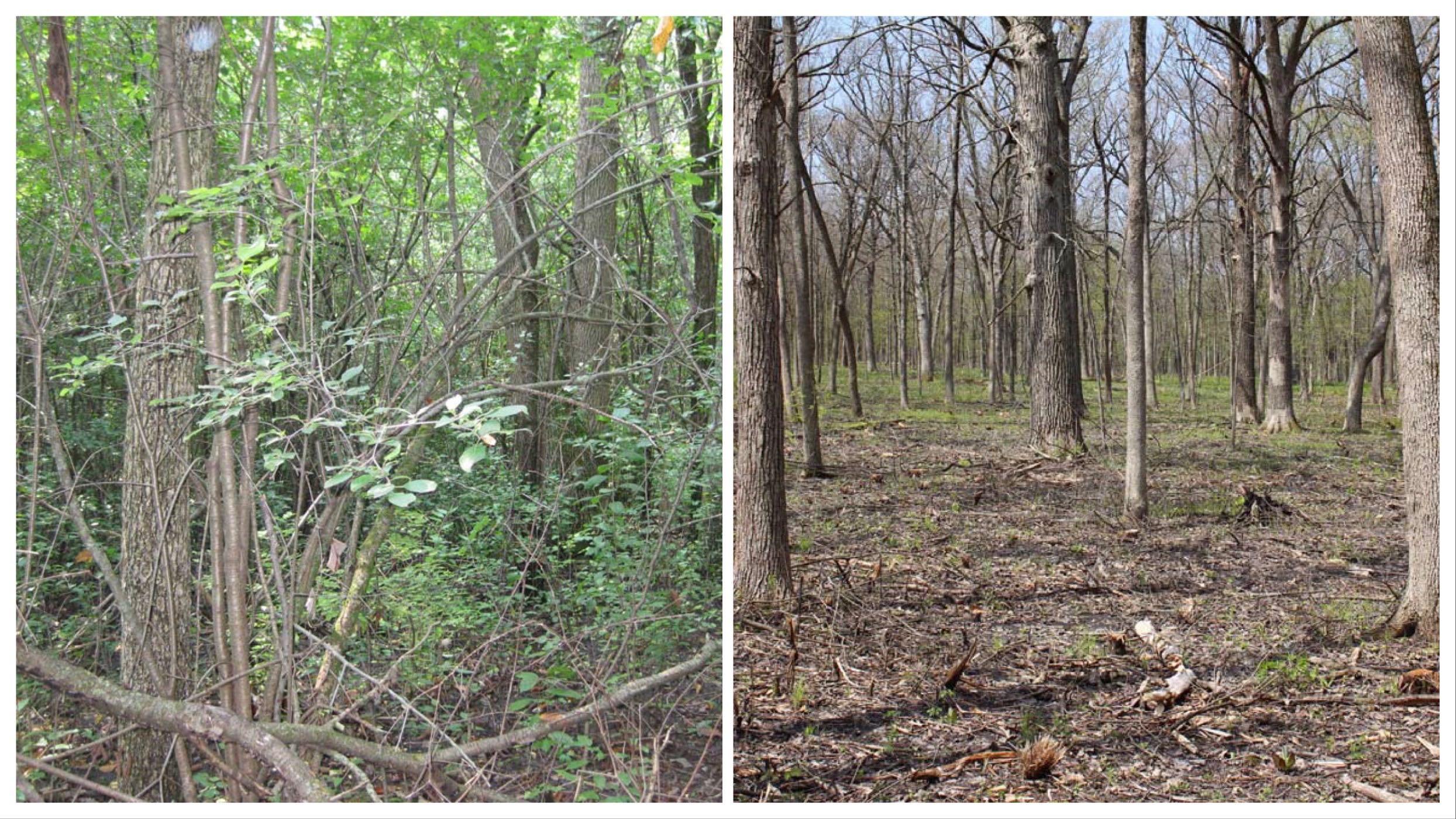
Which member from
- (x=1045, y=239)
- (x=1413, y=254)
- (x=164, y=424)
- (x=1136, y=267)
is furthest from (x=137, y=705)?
(x=1045, y=239)

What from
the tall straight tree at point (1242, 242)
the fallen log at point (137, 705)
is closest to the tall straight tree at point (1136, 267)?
the tall straight tree at point (1242, 242)

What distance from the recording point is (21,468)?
72.4 inches

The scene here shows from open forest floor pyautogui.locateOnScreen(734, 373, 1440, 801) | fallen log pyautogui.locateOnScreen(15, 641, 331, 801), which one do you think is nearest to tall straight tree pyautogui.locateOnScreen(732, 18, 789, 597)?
open forest floor pyautogui.locateOnScreen(734, 373, 1440, 801)

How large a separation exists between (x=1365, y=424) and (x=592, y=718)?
23.4ft

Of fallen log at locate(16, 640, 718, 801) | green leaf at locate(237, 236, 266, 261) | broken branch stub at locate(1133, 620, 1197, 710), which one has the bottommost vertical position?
broken branch stub at locate(1133, 620, 1197, 710)

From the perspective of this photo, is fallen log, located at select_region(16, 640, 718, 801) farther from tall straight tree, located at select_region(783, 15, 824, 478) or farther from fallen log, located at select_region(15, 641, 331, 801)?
tall straight tree, located at select_region(783, 15, 824, 478)

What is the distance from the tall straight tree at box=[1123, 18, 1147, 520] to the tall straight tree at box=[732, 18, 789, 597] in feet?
5.09

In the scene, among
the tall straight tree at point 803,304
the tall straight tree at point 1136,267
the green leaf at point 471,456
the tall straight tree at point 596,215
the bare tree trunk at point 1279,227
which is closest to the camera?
the green leaf at point 471,456

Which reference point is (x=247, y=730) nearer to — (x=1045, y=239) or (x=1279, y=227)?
(x=1045, y=239)

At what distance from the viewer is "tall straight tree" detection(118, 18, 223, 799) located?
6.01 feet

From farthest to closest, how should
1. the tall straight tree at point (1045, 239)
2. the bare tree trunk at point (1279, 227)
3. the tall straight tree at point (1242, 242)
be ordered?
the tall straight tree at point (1242, 242), the bare tree trunk at point (1279, 227), the tall straight tree at point (1045, 239)

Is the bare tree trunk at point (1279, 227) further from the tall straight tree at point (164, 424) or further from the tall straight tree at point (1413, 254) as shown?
the tall straight tree at point (164, 424)

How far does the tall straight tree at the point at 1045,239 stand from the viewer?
211 inches

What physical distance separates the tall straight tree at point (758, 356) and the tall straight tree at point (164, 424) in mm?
1248
